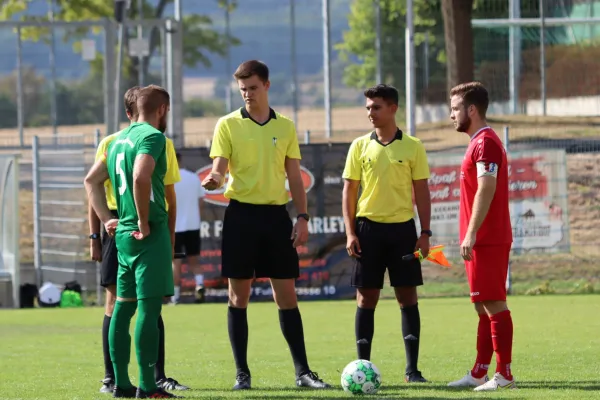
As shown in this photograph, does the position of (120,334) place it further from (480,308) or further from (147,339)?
(480,308)

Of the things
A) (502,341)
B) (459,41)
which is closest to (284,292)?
Result: (502,341)

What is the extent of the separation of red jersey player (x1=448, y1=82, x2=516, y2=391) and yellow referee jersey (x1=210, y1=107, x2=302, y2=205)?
1.26 meters

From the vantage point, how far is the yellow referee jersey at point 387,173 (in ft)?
29.1

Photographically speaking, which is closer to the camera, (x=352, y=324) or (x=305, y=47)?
(x=352, y=324)

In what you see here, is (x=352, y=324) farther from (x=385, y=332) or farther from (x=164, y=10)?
(x=164, y=10)

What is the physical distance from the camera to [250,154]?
27.3ft

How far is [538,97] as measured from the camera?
106 ft

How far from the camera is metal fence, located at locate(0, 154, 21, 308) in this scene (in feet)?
57.7

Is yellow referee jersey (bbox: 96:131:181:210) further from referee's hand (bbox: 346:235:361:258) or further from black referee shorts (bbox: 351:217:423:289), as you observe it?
black referee shorts (bbox: 351:217:423:289)

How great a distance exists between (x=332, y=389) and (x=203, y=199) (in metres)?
9.57

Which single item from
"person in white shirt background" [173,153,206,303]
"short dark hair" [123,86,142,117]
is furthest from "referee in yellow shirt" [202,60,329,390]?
"person in white shirt background" [173,153,206,303]

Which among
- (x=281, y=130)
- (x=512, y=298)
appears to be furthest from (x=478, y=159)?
(x=512, y=298)

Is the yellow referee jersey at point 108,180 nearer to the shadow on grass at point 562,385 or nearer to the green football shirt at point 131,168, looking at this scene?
the green football shirt at point 131,168

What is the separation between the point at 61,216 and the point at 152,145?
38.5 feet
